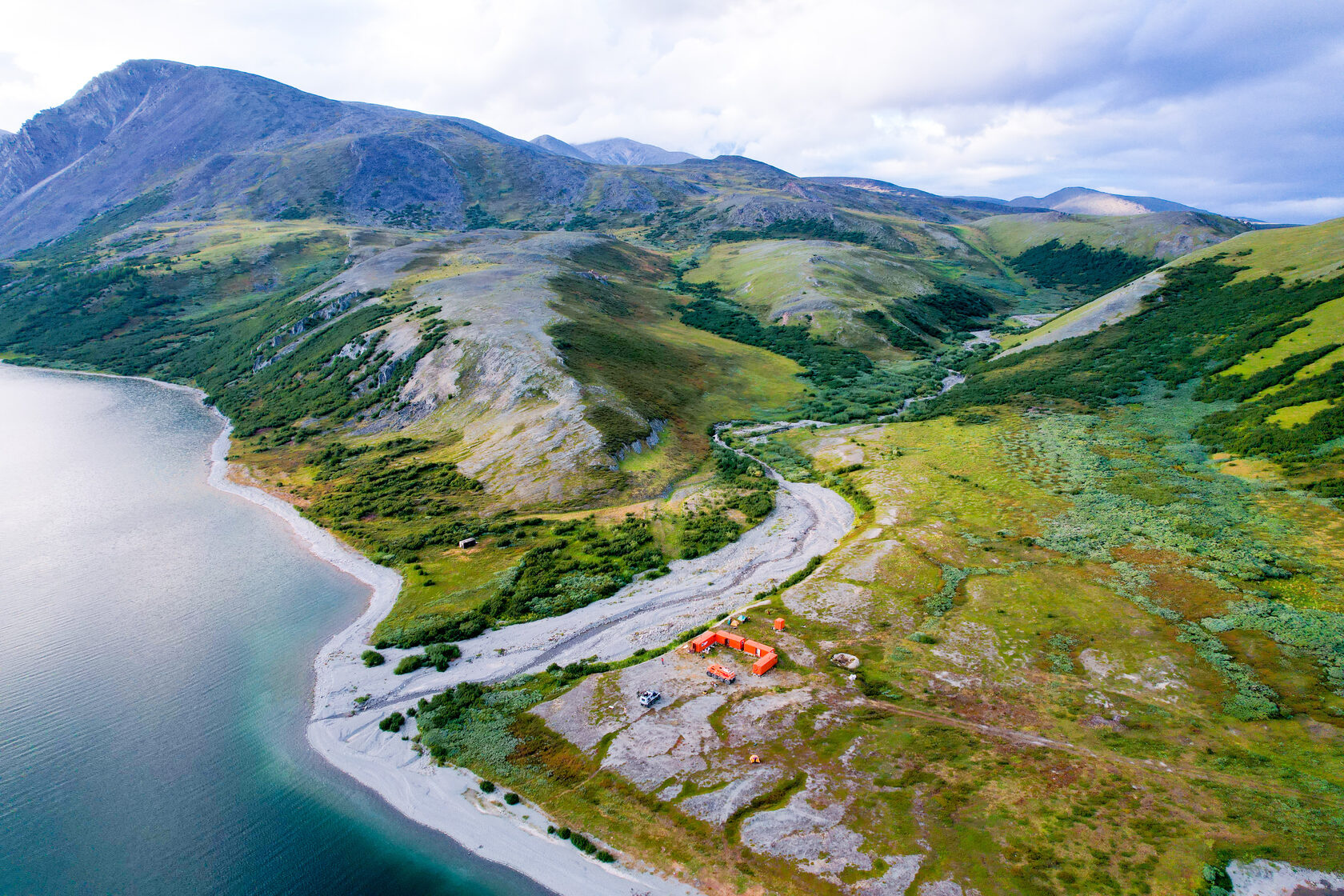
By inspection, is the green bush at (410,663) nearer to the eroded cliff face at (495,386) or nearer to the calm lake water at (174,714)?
the calm lake water at (174,714)

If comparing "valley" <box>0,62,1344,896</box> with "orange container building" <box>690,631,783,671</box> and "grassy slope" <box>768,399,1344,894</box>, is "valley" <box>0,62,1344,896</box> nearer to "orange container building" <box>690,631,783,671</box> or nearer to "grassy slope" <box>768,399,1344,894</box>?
"grassy slope" <box>768,399,1344,894</box>

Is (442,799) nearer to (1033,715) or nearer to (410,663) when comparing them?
(410,663)

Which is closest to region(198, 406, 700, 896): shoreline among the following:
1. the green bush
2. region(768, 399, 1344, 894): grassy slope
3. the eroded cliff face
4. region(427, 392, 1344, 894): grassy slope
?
region(427, 392, 1344, 894): grassy slope

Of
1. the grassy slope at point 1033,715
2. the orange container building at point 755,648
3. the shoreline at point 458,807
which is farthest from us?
the orange container building at point 755,648

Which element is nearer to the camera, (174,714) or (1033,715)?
(1033,715)

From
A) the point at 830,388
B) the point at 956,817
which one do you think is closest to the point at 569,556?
the point at 956,817

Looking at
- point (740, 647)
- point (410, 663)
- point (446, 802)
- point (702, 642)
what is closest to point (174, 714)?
point (410, 663)

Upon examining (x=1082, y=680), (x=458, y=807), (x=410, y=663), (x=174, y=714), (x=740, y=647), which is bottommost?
(x=458, y=807)

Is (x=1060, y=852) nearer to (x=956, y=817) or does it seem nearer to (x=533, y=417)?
(x=956, y=817)

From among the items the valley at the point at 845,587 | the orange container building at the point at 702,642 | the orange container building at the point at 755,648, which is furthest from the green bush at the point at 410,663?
the orange container building at the point at 755,648
